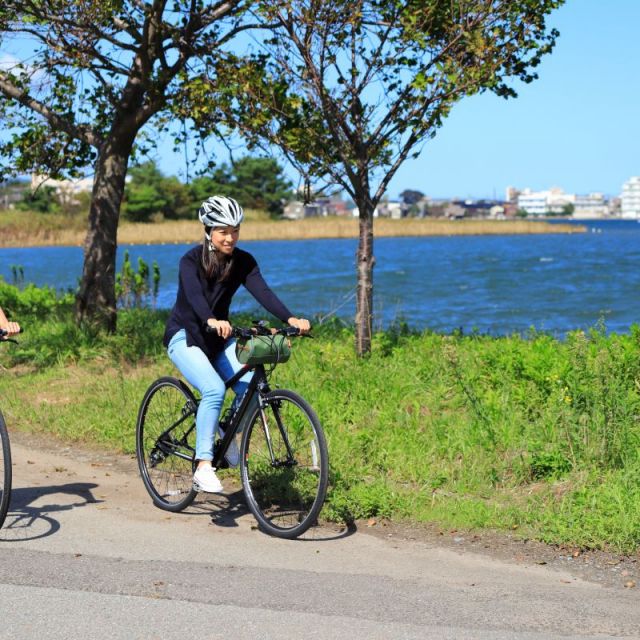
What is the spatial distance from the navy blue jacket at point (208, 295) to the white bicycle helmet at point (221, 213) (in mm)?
206

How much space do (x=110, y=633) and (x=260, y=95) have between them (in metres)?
7.19

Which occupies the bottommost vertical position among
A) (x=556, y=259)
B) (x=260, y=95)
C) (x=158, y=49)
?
(x=556, y=259)

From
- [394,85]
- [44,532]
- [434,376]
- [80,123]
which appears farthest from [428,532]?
[80,123]

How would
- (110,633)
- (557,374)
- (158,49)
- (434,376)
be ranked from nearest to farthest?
(110,633) < (557,374) < (434,376) < (158,49)

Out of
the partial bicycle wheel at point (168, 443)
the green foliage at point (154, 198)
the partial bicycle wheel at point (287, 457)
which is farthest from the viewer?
the green foliage at point (154, 198)

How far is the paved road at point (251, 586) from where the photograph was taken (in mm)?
4512

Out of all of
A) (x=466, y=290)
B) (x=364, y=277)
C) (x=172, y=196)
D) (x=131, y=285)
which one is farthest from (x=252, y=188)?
(x=364, y=277)

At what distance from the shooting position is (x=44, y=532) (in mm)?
6137

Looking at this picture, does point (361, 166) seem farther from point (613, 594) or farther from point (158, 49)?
point (613, 594)

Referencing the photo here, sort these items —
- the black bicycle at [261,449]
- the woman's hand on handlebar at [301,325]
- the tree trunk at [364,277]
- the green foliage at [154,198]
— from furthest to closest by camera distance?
1. the green foliage at [154,198]
2. the tree trunk at [364,277]
3. the woman's hand on handlebar at [301,325]
4. the black bicycle at [261,449]

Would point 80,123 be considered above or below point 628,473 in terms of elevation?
above

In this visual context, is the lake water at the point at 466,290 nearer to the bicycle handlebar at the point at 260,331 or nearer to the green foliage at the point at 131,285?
the green foliage at the point at 131,285

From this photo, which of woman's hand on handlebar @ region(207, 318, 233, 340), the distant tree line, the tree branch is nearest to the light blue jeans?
woman's hand on handlebar @ region(207, 318, 233, 340)

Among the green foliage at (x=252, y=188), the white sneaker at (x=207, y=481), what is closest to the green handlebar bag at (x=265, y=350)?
the white sneaker at (x=207, y=481)
